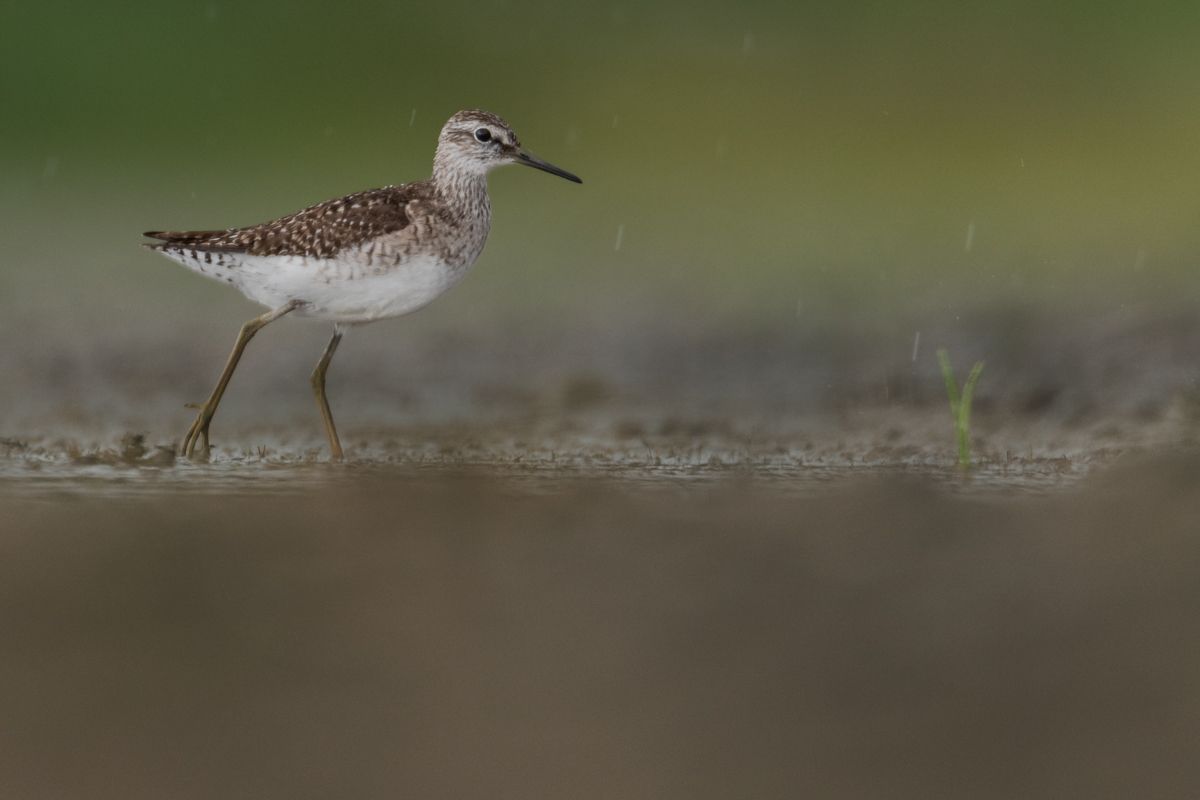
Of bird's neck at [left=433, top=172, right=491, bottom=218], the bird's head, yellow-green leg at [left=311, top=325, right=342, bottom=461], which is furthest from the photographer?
the bird's head

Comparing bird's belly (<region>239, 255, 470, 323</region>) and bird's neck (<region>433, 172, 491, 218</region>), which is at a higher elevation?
bird's neck (<region>433, 172, 491, 218</region>)

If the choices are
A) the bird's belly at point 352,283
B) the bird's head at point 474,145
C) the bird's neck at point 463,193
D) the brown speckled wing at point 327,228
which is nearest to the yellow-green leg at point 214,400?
the bird's belly at point 352,283

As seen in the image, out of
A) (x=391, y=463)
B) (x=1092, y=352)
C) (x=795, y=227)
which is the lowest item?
(x=391, y=463)

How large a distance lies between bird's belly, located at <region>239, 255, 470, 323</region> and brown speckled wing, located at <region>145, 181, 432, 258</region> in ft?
0.20

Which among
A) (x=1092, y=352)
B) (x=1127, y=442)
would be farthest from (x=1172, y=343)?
(x=1127, y=442)

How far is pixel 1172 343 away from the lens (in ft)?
29.5

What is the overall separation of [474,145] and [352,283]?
3.41 ft

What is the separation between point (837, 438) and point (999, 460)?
3.24 ft

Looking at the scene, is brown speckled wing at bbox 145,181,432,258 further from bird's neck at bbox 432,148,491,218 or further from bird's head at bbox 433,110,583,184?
bird's head at bbox 433,110,583,184

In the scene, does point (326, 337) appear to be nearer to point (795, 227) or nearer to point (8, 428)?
point (8, 428)

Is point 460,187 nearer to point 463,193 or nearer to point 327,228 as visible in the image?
point 463,193

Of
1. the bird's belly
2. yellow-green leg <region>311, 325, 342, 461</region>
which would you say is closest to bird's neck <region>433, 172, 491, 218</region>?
the bird's belly

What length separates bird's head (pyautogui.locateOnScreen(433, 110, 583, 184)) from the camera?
8062 millimetres

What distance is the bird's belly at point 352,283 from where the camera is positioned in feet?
24.6
